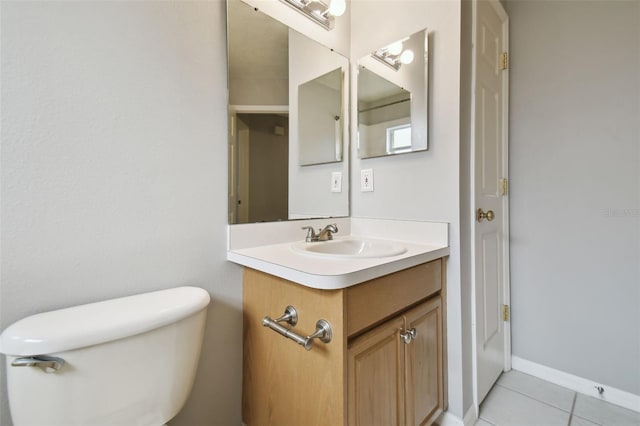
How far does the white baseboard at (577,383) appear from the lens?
134cm

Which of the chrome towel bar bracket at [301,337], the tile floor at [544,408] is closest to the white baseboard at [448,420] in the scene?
the tile floor at [544,408]

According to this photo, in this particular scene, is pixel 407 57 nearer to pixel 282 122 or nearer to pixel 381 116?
pixel 381 116

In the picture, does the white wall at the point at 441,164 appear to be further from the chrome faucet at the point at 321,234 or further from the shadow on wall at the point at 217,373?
the shadow on wall at the point at 217,373

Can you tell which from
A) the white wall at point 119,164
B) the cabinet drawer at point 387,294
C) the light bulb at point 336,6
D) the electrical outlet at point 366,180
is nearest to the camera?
the white wall at point 119,164

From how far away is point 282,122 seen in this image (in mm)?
1291

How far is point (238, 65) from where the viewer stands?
1.09 meters

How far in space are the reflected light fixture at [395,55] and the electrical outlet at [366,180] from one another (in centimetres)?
53

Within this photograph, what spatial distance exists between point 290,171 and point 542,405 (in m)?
1.75

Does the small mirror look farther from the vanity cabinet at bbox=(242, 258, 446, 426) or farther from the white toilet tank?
the white toilet tank

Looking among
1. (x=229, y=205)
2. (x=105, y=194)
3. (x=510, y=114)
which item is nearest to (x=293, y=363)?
(x=229, y=205)

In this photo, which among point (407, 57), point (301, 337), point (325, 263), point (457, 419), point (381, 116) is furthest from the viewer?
point (381, 116)

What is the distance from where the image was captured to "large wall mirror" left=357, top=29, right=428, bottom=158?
126 centimetres

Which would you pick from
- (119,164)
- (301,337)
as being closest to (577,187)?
(301,337)

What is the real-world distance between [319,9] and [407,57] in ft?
1.62
